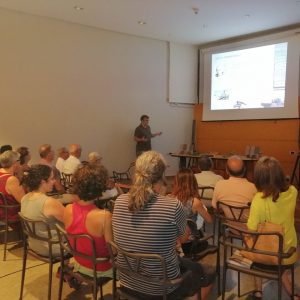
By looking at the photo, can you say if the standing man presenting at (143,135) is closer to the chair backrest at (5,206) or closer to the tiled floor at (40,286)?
the chair backrest at (5,206)

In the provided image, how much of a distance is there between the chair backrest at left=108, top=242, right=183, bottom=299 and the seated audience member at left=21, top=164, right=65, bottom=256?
2.44ft

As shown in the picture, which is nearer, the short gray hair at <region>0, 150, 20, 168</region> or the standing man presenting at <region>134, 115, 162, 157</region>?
the short gray hair at <region>0, 150, 20, 168</region>

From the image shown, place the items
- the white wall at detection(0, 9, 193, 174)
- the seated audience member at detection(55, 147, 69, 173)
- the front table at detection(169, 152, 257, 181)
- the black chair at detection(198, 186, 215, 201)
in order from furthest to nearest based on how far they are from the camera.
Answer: the front table at detection(169, 152, 257, 181) → the white wall at detection(0, 9, 193, 174) → the seated audience member at detection(55, 147, 69, 173) → the black chair at detection(198, 186, 215, 201)

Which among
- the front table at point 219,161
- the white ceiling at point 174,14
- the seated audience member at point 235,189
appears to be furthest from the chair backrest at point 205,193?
the white ceiling at point 174,14

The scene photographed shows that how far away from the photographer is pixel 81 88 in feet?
23.7

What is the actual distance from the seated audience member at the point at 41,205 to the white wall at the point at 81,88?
4.15 m

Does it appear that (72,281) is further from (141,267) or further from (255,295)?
(255,295)

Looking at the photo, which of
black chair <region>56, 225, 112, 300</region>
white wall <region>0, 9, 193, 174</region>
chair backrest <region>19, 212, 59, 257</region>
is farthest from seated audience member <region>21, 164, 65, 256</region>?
white wall <region>0, 9, 193, 174</region>

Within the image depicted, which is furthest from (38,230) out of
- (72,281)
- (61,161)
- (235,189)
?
(61,161)

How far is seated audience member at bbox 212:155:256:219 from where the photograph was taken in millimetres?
2889

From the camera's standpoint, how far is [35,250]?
254cm

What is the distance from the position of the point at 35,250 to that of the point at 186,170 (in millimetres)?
1303

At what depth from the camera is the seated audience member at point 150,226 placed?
1.71 m

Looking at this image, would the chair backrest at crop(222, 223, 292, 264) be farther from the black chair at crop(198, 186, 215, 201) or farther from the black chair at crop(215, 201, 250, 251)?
the black chair at crop(198, 186, 215, 201)
